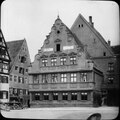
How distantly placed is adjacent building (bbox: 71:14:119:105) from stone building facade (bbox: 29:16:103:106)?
655 millimetres

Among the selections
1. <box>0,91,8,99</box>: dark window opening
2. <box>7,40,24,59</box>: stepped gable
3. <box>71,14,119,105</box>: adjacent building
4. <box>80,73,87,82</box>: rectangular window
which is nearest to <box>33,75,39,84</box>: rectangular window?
<box>80,73,87,82</box>: rectangular window

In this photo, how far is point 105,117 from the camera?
511cm

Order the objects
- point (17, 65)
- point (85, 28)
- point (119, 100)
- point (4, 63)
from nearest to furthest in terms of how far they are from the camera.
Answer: point (119, 100) → point (4, 63) → point (17, 65) → point (85, 28)

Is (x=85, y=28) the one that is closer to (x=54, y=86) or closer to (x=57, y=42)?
(x=57, y=42)

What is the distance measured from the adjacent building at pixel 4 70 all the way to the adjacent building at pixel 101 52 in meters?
1.99

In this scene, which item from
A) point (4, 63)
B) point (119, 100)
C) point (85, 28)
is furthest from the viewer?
point (85, 28)

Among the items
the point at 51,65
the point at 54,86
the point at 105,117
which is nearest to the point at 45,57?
the point at 51,65

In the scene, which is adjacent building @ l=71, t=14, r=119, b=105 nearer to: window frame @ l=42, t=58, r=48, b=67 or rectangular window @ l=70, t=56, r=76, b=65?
rectangular window @ l=70, t=56, r=76, b=65

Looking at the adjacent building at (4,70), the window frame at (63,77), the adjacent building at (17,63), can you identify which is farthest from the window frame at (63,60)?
the adjacent building at (4,70)

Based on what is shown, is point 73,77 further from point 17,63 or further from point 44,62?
point 17,63

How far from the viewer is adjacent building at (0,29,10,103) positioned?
6160 millimetres

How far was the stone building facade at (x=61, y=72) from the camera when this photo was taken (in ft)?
32.2

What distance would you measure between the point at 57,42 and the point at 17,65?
3.53 meters

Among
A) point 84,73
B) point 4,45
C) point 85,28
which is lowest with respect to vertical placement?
point 84,73
